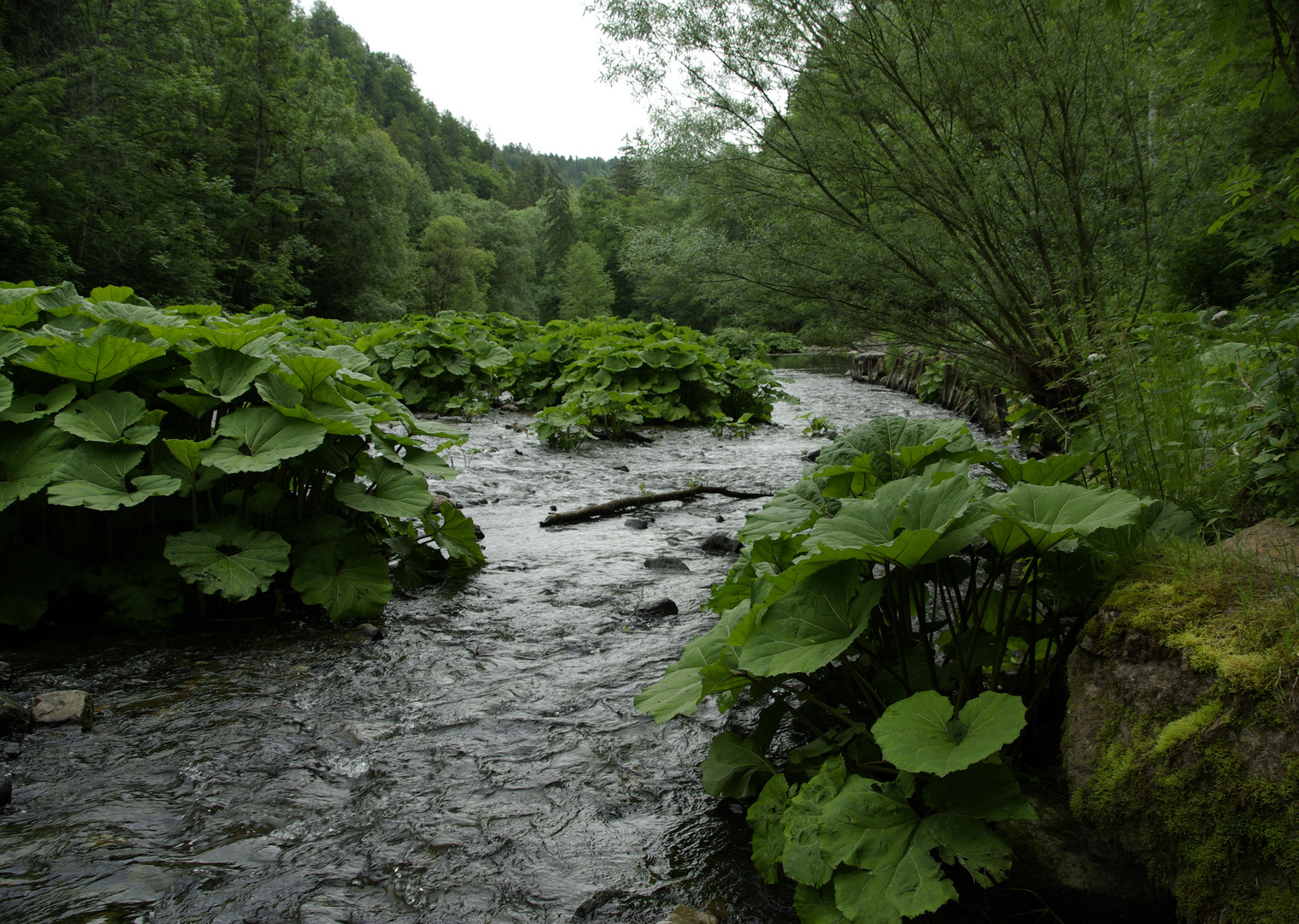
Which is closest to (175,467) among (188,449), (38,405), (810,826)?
(188,449)

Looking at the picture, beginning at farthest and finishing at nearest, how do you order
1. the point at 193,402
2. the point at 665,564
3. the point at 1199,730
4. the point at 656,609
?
the point at 665,564 < the point at 656,609 < the point at 193,402 < the point at 1199,730

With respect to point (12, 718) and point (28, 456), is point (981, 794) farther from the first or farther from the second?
point (28, 456)

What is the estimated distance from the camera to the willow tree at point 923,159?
6.06 meters

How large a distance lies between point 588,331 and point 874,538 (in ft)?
39.7

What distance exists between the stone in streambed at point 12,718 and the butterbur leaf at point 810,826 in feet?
8.18

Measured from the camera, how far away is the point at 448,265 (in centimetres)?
5184

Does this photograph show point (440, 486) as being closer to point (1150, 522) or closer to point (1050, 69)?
point (1150, 522)

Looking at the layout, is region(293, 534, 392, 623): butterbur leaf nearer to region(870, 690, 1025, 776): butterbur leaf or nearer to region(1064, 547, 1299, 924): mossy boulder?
region(870, 690, 1025, 776): butterbur leaf

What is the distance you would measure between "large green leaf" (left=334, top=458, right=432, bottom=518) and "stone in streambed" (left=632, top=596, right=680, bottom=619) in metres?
1.21

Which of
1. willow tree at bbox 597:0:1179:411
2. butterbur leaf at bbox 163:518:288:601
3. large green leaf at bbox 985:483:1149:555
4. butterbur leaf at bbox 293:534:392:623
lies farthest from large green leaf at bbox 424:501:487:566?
willow tree at bbox 597:0:1179:411

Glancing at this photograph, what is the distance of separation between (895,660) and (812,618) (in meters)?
0.52

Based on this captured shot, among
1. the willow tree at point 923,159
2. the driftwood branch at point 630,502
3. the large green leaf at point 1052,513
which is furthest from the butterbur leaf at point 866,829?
the willow tree at point 923,159

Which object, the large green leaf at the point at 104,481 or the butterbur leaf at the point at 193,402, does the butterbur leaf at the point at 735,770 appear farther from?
the butterbur leaf at the point at 193,402

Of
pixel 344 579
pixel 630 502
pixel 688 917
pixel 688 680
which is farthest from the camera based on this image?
pixel 630 502
